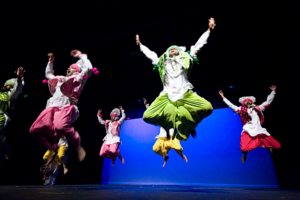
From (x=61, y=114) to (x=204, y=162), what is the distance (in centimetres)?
330

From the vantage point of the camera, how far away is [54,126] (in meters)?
2.97

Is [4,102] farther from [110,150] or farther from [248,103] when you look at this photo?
[248,103]

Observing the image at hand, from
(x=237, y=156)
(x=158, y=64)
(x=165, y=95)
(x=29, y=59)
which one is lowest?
(x=237, y=156)

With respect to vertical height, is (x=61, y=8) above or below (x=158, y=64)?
above

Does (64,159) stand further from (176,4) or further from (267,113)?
(267,113)

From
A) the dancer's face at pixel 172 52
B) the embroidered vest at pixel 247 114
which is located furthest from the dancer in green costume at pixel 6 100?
the embroidered vest at pixel 247 114

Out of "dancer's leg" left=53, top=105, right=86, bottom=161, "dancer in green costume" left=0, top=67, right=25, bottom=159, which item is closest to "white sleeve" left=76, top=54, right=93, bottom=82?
"dancer's leg" left=53, top=105, right=86, bottom=161

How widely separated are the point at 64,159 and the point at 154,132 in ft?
7.69

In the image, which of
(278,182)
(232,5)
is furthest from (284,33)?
(278,182)

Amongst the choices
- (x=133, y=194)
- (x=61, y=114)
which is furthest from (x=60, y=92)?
(x=133, y=194)

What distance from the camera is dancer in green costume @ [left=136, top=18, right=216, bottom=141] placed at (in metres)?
2.66

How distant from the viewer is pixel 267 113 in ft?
14.6

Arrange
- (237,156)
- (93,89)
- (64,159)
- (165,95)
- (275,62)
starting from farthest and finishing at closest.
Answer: (93,89) < (237,156) < (64,159) < (275,62) < (165,95)

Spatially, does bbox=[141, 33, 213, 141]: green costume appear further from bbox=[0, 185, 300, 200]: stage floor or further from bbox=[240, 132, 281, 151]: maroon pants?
bbox=[240, 132, 281, 151]: maroon pants
